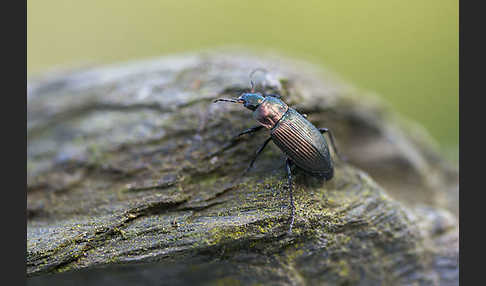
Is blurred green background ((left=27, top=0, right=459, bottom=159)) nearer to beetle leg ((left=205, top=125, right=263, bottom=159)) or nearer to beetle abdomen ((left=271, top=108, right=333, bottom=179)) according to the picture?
beetle leg ((left=205, top=125, right=263, bottom=159))

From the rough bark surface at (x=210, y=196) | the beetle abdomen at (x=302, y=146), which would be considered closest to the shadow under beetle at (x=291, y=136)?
A: the beetle abdomen at (x=302, y=146)

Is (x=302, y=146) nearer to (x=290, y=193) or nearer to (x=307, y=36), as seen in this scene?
(x=290, y=193)

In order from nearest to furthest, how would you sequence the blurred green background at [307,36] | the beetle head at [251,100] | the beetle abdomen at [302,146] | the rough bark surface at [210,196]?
1. the rough bark surface at [210,196]
2. the beetle abdomen at [302,146]
3. the beetle head at [251,100]
4. the blurred green background at [307,36]

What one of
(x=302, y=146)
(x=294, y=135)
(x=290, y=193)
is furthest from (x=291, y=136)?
(x=290, y=193)

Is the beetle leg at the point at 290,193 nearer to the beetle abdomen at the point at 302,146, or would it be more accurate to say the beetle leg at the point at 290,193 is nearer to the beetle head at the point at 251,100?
the beetle abdomen at the point at 302,146

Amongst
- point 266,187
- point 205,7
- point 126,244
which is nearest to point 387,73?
point 205,7

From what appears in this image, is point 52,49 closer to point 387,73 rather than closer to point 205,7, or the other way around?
point 205,7
